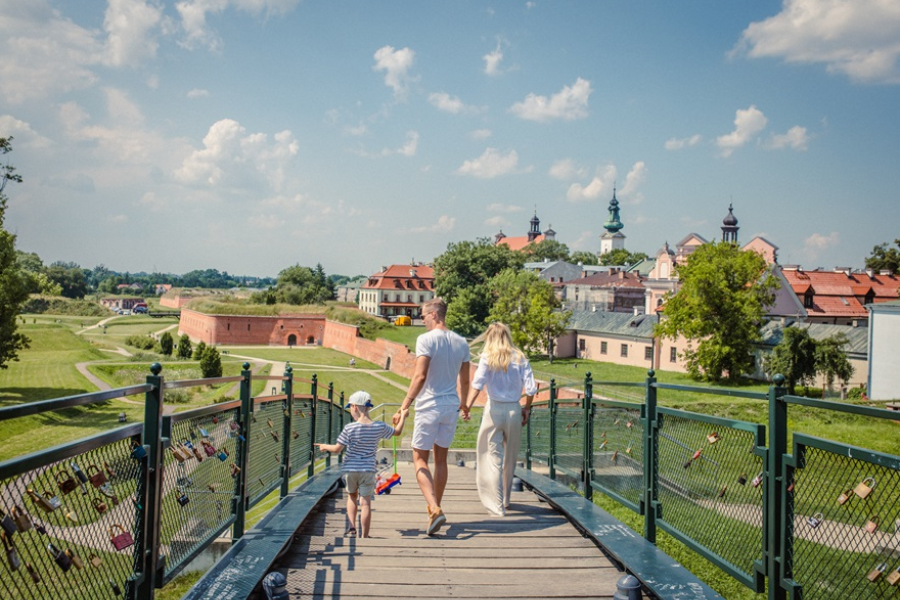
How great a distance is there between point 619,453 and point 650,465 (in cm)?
78

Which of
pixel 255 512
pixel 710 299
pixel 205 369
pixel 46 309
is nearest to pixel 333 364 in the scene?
pixel 205 369

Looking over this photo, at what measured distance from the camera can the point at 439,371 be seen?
5523 millimetres

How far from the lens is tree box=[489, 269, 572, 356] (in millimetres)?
48844

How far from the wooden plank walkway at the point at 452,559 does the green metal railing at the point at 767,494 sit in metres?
0.67

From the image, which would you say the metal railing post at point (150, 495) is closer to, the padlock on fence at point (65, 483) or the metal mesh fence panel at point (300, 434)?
the padlock on fence at point (65, 483)

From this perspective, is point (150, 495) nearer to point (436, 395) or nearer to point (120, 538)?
point (120, 538)

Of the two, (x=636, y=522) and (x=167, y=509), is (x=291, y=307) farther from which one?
(x=167, y=509)

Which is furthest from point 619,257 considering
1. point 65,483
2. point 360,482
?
point 65,483

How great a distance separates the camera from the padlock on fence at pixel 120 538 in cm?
303

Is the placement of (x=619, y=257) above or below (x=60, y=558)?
above

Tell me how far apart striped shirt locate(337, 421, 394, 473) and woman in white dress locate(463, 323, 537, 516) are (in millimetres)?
776

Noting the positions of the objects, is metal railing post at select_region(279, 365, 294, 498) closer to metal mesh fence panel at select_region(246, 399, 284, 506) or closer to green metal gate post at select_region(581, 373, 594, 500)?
metal mesh fence panel at select_region(246, 399, 284, 506)

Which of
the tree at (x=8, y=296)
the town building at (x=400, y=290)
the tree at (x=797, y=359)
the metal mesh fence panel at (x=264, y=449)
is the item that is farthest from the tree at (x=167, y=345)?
the metal mesh fence panel at (x=264, y=449)

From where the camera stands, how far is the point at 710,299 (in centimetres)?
3653
